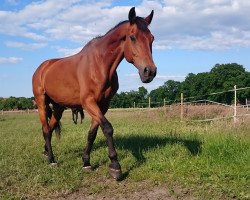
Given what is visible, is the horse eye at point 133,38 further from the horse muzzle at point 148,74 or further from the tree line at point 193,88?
the tree line at point 193,88

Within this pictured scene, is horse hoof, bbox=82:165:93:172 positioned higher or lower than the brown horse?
lower

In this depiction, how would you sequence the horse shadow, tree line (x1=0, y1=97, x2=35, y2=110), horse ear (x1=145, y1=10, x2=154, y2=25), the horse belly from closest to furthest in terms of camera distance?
1. horse ear (x1=145, y1=10, x2=154, y2=25)
2. the horse belly
3. the horse shadow
4. tree line (x1=0, y1=97, x2=35, y2=110)

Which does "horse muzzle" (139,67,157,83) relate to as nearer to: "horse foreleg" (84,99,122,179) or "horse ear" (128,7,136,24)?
"horse ear" (128,7,136,24)

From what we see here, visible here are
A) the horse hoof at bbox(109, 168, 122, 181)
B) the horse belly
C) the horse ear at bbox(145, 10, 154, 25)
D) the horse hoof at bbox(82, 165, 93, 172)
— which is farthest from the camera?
the horse belly

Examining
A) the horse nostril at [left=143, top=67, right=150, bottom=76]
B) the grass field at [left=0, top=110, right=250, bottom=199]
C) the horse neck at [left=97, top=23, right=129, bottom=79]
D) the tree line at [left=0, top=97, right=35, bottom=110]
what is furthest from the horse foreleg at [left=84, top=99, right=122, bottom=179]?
the tree line at [left=0, top=97, right=35, bottom=110]

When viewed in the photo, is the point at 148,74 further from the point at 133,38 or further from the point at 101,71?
the point at 101,71

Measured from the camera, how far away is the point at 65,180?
5.86 metres

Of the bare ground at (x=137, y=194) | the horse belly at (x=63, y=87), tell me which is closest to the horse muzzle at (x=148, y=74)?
the bare ground at (x=137, y=194)

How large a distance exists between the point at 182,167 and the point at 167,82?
324ft

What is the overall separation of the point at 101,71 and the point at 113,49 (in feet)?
1.38

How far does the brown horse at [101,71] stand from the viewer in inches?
213

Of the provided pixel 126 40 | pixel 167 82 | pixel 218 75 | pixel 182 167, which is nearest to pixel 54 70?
pixel 126 40

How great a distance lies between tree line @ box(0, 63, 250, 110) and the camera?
281ft

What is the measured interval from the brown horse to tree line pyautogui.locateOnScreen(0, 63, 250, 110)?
70525 mm
